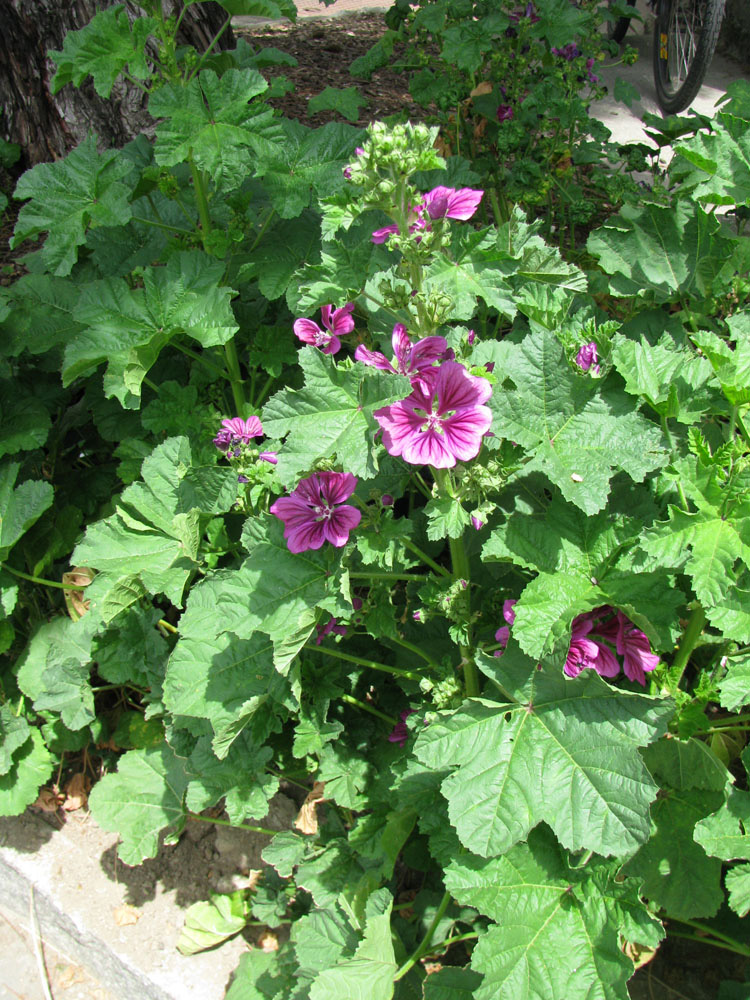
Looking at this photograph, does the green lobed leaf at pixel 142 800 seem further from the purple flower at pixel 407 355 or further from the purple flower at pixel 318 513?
the purple flower at pixel 407 355

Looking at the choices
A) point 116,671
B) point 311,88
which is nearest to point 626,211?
point 116,671

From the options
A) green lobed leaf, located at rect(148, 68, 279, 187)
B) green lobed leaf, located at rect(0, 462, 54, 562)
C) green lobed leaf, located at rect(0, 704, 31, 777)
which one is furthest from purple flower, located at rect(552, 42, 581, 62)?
green lobed leaf, located at rect(0, 704, 31, 777)

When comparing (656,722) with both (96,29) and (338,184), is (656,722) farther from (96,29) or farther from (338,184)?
(96,29)

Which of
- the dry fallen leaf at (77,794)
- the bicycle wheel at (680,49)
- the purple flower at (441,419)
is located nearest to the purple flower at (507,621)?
the purple flower at (441,419)

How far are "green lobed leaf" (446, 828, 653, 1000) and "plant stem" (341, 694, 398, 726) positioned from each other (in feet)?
1.88

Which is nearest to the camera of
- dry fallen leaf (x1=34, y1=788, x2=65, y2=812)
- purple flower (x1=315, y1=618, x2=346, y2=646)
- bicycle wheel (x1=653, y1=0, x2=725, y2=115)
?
purple flower (x1=315, y1=618, x2=346, y2=646)

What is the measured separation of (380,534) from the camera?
5.67ft

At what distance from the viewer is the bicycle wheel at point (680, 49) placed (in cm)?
543

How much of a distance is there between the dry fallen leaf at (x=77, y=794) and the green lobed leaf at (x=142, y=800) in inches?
17.3

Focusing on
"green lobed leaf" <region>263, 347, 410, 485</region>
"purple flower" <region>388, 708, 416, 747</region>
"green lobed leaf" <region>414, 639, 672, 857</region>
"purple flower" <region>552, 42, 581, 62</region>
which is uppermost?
"purple flower" <region>552, 42, 581, 62</region>

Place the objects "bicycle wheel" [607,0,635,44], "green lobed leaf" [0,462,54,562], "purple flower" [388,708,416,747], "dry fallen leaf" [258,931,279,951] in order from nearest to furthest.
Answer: "purple flower" [388,708,416,747], "green lobed leaf" [0,462,54,562], "dry fallen leaf" [258,931,279,951], "bicycle wheel" [607,0,635,44]

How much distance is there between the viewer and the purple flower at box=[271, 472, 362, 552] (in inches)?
66.1

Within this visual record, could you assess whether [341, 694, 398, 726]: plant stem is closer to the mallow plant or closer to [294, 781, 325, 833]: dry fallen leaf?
the mallow plant

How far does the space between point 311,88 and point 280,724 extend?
4372 millimetres
